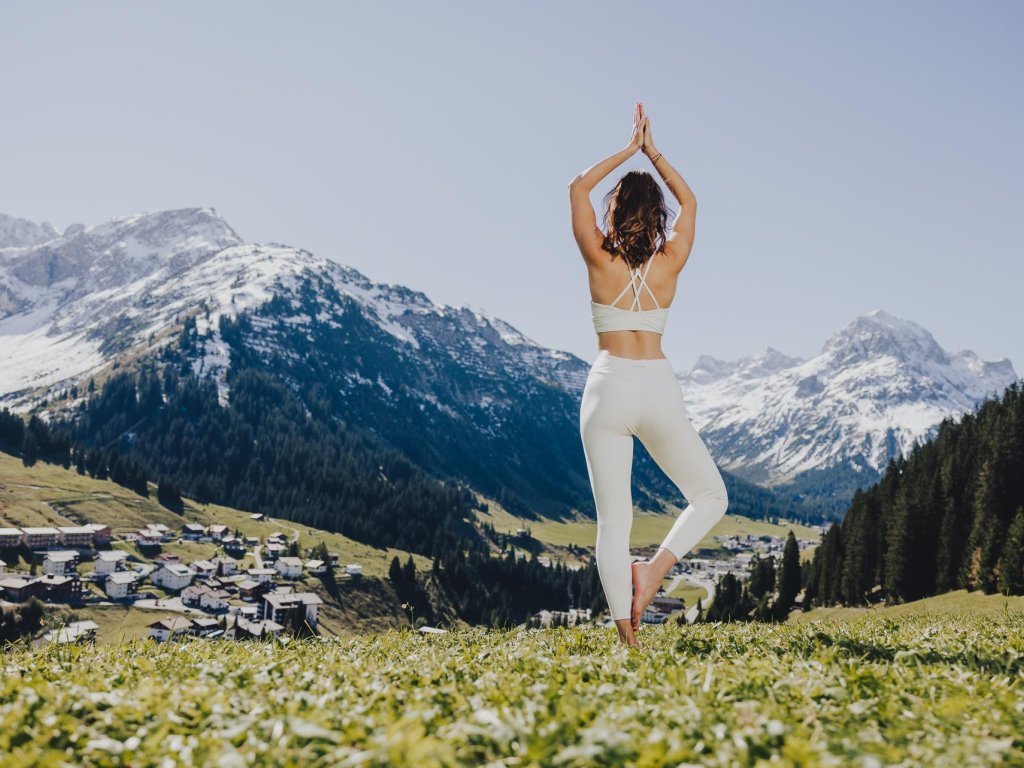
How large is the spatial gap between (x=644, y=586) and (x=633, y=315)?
312 cm

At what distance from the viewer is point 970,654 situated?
6203 mm

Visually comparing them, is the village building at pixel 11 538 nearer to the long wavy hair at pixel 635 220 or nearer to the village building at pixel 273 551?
the village building at pixel 273 551

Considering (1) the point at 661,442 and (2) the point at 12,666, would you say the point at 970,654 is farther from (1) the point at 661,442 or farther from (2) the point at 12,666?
(2) the point at 12,666

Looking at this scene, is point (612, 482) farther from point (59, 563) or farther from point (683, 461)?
point (59, 563)

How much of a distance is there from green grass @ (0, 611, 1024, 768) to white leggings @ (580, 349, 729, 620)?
4.29 ft

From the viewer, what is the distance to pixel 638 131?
29.6 feet

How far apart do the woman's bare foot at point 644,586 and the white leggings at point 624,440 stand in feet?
0.33

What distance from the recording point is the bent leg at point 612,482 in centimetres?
763

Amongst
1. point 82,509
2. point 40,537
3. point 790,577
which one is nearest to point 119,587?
point 40,537

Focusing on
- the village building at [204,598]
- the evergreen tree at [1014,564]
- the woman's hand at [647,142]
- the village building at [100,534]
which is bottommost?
the village building at [204,598]

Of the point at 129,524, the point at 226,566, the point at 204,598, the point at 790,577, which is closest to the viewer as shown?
the point at 790,577

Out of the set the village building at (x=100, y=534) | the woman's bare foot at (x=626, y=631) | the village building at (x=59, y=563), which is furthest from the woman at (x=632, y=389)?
the village building at (x=100, y=534)

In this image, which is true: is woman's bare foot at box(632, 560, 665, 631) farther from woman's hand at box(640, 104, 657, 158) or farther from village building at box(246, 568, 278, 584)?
village building at box(246, 568, 278, 584)

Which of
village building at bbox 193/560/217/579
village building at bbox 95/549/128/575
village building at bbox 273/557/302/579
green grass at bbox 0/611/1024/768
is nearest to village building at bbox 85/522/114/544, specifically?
village building at bbox 95/549/128/575
